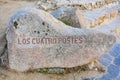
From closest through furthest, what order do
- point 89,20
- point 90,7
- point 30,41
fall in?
point 30,41 → point 89,20 → point 90,7

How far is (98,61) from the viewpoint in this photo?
18.6ft

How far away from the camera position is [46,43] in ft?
16.6

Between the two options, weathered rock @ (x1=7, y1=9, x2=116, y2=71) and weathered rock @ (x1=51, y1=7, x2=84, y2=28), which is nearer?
weathered rock @ (x1=7, y1=9, x2=116, y2=71)

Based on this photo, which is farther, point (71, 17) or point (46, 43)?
point (71, 17)

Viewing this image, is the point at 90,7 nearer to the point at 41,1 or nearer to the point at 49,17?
the point at 41,1

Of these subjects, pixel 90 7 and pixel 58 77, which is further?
pixel 90 7

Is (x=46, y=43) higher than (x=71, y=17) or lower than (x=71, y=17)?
lower

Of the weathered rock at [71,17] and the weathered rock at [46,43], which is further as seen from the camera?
the weathered rock at [71,17]

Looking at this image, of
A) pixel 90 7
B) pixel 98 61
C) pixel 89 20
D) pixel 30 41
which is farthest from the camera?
pixel 90 7

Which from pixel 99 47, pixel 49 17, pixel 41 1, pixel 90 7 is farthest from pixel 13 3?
pixel 99 47

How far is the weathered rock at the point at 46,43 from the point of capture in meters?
4.99

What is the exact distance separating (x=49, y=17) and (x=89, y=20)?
84.7 inches

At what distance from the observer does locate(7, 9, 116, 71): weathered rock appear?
16.4 feet

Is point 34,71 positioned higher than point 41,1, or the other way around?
point 41,1
